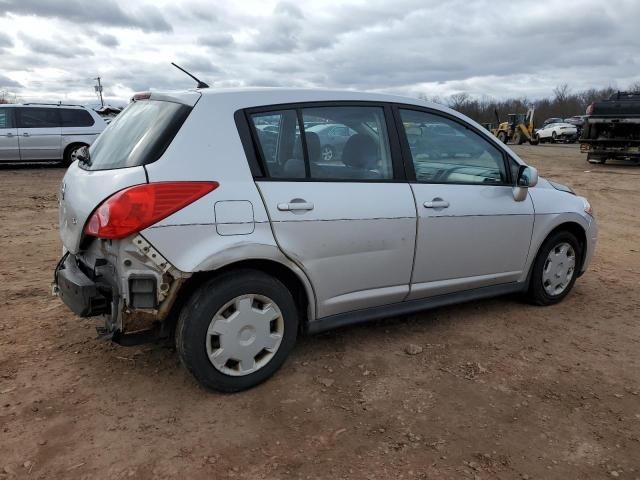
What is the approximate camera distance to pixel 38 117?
1345cm

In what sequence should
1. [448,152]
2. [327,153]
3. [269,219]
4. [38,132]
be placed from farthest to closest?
[38,132] → [448,152] → [327,153] → [269,219]

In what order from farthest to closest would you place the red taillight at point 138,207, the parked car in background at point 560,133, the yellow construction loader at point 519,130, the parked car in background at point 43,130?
the parked car in background at point 560,133, the yellow construction loader at point 519,130, the parked car in background at point 43,130, the red taillight at point 138,207

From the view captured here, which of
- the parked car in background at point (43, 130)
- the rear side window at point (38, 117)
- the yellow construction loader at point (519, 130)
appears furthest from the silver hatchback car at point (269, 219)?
the yellow construction loader at point (519, 130)

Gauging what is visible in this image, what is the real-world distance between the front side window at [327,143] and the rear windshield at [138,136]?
0.46 meters

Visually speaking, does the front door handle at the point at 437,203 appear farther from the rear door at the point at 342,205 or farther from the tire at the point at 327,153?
the tire at the point at 327,153

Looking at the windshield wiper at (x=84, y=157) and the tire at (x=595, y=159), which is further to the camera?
the tire at (x=595, y=159)

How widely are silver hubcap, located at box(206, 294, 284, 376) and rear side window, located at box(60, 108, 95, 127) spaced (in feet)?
41.3

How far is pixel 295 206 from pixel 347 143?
0.66m

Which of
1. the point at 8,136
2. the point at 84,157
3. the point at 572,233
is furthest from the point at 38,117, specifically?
the point at 572,233

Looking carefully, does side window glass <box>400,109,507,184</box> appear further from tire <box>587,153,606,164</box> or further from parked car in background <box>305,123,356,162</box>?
tire <box>587,153,606,164</box>

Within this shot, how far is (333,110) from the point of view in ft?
11.3

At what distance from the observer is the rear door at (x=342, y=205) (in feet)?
10.2

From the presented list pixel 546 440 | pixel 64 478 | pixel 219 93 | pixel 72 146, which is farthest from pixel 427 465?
pixel 72 146

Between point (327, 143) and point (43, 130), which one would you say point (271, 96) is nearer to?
point (327, 143)
